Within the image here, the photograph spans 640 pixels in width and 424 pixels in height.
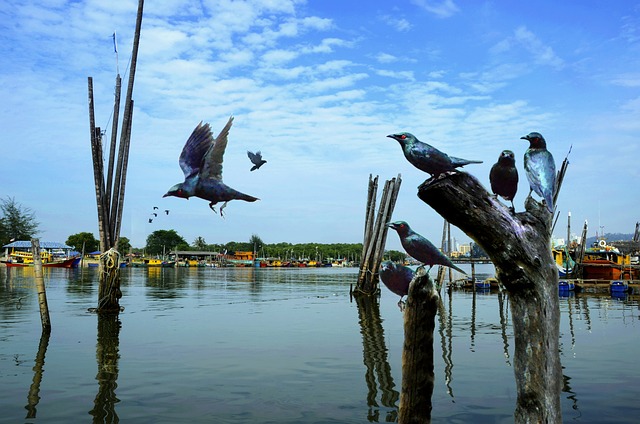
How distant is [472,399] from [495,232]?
6396mm

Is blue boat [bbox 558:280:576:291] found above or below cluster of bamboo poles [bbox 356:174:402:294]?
below

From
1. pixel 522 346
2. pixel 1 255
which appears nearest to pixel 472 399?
pixel 522 346

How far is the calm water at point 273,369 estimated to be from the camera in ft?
29.6

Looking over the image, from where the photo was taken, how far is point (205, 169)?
3170mm

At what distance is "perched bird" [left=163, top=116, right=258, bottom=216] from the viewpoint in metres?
3.02

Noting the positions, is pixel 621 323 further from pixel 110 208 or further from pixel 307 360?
pixel 110 208

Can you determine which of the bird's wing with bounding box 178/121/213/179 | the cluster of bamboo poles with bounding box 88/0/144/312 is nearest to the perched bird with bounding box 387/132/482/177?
the bird's wing with bounding box 178/121/213/179

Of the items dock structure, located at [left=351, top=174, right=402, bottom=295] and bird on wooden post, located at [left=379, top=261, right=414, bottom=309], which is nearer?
bird on wooden post, located at [left=379, top=261, right=414, bottom=309]

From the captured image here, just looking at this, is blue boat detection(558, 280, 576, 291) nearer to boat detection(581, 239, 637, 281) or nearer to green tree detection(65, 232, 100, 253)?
boat detection(581, 239, 637, 281)

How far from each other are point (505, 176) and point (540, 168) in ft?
0.90

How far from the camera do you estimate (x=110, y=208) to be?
16.2 metres

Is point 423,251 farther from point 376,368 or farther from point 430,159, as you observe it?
point 376,368

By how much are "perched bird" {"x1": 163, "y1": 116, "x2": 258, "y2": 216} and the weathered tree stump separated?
1762 millimetres

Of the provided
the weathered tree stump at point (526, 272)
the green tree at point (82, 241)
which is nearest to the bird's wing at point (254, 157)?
the weathered tree stump at point (526, 272)
